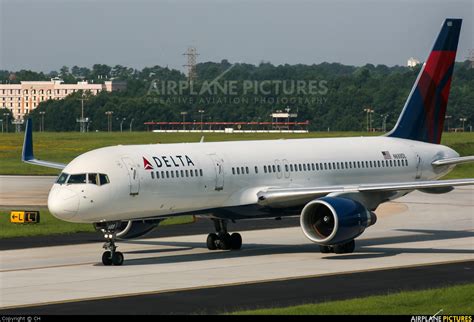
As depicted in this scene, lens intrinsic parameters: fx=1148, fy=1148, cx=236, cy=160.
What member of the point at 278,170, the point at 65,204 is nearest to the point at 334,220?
the point at 278,170

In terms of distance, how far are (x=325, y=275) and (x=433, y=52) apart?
2041 centimetres

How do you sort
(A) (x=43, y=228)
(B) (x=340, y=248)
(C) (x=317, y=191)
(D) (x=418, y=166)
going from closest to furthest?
(B) (x=340, y=248)
(C) (x=317, y=191)
(D) (x=418, y=166)
(A) (x=43, y=228)

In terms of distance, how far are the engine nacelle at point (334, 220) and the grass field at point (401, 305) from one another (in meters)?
9.86

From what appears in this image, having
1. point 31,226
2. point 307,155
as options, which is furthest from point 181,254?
point 31,226

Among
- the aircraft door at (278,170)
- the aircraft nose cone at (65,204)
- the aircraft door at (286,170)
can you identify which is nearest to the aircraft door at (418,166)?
the aircraft door at (286,170)

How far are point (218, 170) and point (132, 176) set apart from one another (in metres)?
4.46

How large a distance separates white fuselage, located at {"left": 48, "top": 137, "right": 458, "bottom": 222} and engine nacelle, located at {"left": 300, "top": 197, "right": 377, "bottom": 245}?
8.80ft

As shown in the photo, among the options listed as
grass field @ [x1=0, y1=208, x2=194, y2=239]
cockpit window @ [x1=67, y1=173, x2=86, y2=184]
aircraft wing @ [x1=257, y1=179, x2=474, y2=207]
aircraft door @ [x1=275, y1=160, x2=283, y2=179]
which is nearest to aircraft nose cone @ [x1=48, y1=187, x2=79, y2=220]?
cockpit window @ [x1=67, y1=173, x2=86, y2=184]

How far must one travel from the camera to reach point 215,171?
46.0 meters

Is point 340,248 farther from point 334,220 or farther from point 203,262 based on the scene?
point 203,262

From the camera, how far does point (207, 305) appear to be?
108ft

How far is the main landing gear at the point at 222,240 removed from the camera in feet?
159

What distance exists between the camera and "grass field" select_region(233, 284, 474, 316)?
101ft

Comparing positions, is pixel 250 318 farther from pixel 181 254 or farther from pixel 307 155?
pixel 307 155
